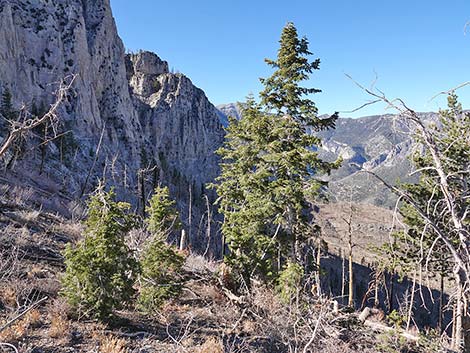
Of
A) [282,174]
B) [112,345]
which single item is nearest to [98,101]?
[282,174]

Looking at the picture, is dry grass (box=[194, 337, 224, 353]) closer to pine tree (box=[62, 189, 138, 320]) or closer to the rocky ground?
the rocky ground

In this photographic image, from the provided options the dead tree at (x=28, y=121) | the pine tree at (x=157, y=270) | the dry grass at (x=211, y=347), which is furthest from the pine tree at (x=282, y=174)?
the dead tree at (x=28, y=121)

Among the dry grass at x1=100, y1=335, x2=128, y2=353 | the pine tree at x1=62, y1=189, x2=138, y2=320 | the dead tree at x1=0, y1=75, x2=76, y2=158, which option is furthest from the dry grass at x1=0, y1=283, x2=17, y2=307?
the dead tree at x1=0, y1=75, x2=76, y2=158

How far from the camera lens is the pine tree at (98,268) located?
602 centimetres

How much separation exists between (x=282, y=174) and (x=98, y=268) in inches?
298

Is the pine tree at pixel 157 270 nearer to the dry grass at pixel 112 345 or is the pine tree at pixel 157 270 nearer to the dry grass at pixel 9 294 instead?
the dry grass at pixel 112 345

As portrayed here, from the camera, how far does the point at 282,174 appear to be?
39.6 feet

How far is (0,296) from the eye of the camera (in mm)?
5941

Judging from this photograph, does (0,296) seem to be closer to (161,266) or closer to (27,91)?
(161,266)

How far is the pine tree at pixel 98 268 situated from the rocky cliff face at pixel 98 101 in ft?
34.6

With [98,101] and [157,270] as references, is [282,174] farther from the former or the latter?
[98,101]

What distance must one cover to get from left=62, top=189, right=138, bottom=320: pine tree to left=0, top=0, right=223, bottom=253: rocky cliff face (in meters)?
10.6

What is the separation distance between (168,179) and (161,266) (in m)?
72.6

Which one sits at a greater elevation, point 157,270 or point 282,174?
point 282,174
